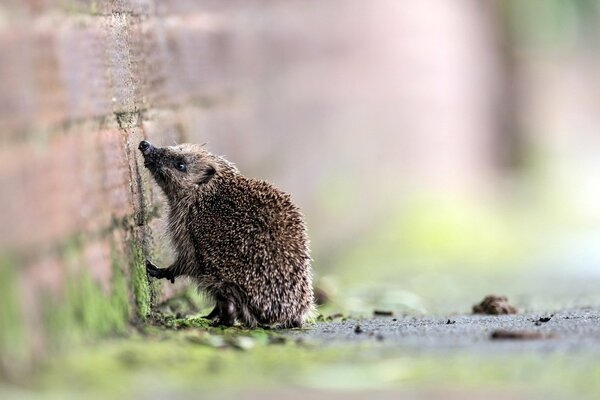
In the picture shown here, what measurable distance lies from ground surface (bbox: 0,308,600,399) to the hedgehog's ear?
4.20 feet

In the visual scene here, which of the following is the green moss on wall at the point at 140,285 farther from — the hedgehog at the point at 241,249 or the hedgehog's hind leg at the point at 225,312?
the hedgehog's hind leg at the point at 225,312

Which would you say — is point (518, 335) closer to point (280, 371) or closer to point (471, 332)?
point (471, 332)

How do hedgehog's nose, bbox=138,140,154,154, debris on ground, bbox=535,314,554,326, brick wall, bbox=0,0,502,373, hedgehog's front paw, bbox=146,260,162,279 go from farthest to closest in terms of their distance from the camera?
hedgehog's nose, bbox=138,140,154,154 → hedgehog's front paw, bbox=146,260,162,279 → debris on ground, bbox=535,314,554,326 → brick wall, bbox=0,0,502,373

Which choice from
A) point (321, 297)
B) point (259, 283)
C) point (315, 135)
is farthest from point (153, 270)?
point (315, 135)

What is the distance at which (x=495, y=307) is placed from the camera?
7.46 metres

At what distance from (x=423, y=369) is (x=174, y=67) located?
12.7 ft

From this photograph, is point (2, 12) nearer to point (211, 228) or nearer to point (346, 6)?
point (211, 228)

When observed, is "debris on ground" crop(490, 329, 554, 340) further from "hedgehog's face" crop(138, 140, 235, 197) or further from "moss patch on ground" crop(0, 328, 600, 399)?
"hedgehog's face" crop(138, 140, 235, 197)

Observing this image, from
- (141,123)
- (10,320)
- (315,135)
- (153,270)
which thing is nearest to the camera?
(10,320)

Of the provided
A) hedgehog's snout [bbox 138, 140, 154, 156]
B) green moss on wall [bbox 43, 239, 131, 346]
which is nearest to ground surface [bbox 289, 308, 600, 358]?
green moss on wall [bbox 43, 239, 131, 346]

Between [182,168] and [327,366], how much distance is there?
2452mm

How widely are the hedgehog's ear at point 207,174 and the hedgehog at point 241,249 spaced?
19 millimetres

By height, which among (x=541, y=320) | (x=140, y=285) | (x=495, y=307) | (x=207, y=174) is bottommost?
(x=541, y=320)

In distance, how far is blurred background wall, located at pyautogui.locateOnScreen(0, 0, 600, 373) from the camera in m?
4.67
